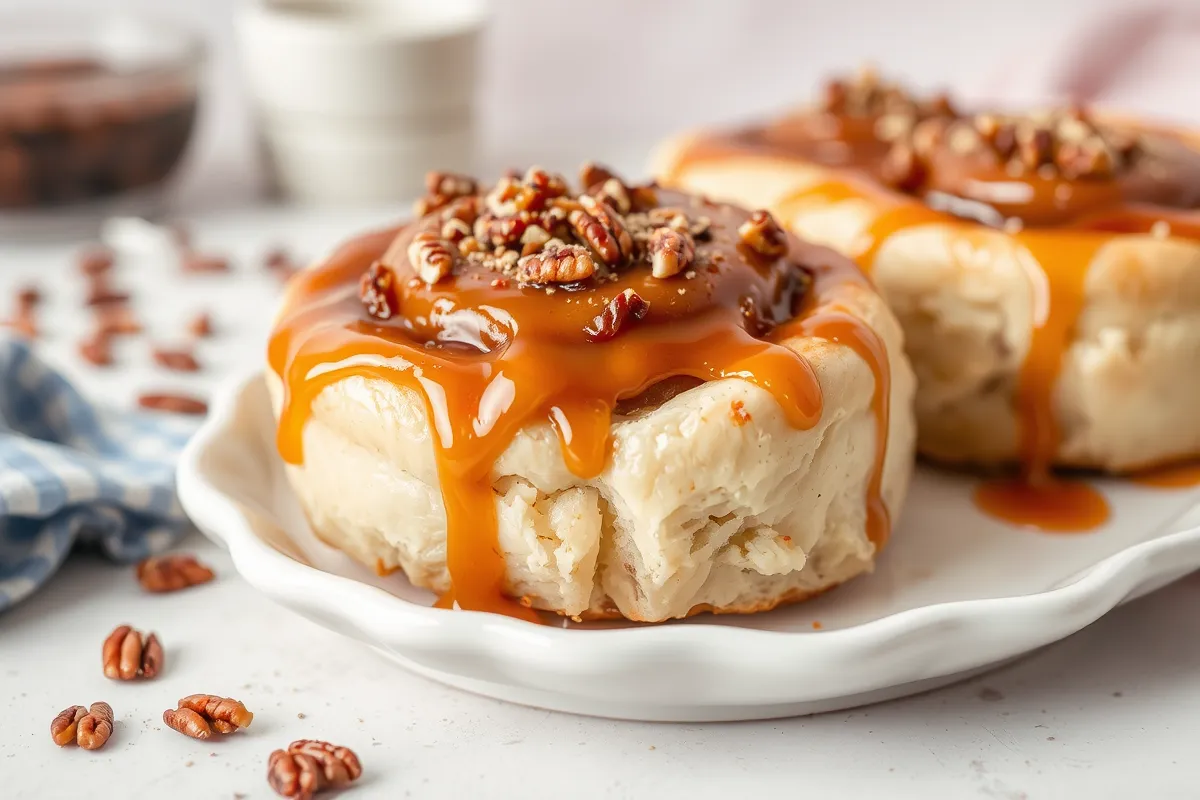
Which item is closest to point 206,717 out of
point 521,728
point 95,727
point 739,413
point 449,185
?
A: point 95,727

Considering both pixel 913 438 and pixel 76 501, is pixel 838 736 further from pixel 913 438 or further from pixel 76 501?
pixel 76 501

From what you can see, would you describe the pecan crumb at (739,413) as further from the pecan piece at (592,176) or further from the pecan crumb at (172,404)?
the pecan crumb at (172,404)

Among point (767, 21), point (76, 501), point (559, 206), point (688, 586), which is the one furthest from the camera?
point (767, 21)

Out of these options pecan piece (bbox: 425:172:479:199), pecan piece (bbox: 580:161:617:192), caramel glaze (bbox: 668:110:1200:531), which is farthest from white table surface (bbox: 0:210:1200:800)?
pecan piece (bbox: 580:161:617:192)

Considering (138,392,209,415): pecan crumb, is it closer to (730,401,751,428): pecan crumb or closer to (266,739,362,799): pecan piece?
(266,739,362,799): pecan piece

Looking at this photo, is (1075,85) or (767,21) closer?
(1075,85)

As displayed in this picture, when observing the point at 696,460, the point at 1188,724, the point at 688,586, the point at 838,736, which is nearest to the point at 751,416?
the point at 696,460
